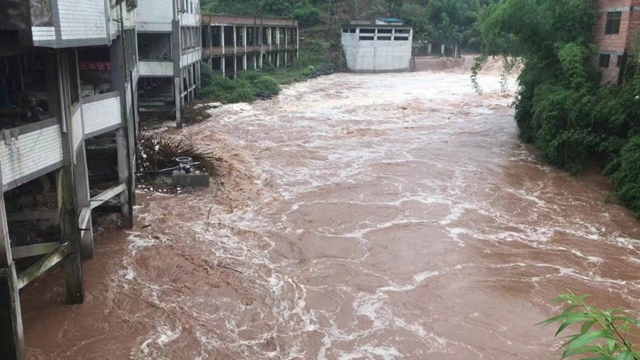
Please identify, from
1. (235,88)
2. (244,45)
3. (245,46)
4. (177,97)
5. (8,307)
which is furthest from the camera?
(245,46)

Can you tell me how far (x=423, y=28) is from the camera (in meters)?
51.3

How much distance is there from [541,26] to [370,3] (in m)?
39.5

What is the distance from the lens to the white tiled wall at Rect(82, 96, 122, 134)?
8.81m

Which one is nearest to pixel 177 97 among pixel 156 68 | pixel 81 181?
pixel 156 68

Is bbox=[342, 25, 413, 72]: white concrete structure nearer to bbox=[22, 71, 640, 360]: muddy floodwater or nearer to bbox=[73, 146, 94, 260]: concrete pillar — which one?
bbox=[22, 71, 640, 360]: muddy floodwater

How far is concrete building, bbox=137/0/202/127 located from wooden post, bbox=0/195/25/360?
15.4m

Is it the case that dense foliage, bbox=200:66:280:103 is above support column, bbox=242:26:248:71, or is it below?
below

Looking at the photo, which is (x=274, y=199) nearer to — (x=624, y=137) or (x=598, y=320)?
(x=624, y=137)

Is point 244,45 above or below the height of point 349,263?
above

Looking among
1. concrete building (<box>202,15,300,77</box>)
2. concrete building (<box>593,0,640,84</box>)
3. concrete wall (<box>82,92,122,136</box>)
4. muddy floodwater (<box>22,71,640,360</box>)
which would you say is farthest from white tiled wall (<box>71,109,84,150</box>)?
concrete building (<box>202,15,300,77</box>)

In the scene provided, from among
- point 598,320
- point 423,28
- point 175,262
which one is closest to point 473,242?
point 175,262

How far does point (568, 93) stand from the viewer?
1656 cm

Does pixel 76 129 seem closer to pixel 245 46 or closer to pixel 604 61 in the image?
pixel 604 61

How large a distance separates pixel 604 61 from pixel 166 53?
15.8 meters
